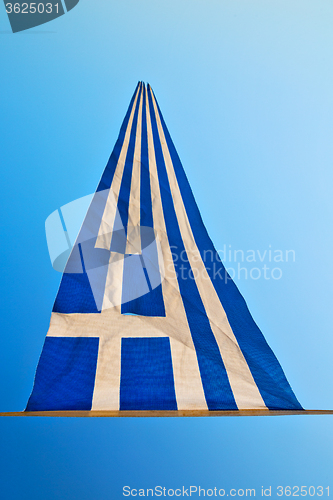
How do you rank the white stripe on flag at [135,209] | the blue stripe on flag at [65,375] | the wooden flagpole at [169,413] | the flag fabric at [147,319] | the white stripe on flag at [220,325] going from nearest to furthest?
1. the wooden flagpole at [169,413]
2. the blue stripe on flag at [65,375]
3. the flag fabric at [147,319]
4. the white stripe on flag at [220,325]
5. the white stripe on flag at [135,209]

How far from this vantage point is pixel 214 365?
1795 millimetres

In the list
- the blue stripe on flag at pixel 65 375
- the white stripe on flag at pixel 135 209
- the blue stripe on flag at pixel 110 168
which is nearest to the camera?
the blue stripe on flag at pixel 65 375

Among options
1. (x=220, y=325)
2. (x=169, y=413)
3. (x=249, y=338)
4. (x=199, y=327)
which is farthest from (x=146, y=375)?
(x=249, y=338)

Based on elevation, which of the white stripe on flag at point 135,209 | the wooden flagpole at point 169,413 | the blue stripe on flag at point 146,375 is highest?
the white stripe on flag at point 135,209

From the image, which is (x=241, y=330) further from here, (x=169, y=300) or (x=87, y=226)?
(x=87, y=226)

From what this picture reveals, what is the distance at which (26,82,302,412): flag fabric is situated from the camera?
5.10 feet

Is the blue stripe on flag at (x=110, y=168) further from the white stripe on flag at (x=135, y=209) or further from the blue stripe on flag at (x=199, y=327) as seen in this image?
the blue stripe on flag at (x=199, y=327)

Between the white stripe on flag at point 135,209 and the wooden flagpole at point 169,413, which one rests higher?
the white stripe on flag at point 135,209

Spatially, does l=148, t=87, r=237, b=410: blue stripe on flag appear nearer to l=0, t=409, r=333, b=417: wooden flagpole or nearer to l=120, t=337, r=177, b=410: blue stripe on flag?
l=0, t=409, r=333, b=417: wooden flagpole

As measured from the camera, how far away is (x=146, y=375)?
5.42 ft

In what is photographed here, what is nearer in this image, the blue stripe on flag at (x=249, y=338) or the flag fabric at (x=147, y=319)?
the flag fabric at (x=147, y=319)

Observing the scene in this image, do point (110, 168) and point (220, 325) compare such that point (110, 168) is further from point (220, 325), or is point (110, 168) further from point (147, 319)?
point (220, 325)

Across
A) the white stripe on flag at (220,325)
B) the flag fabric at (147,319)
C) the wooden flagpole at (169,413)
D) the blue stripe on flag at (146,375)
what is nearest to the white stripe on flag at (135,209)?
the flag fabric at (147,319)

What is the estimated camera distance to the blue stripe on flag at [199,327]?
161 centimetres
